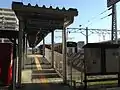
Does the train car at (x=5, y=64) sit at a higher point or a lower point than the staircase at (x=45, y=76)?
higher

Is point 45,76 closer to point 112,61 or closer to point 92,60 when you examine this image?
point 92,60

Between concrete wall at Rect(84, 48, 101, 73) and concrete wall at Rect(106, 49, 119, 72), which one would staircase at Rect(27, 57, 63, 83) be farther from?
concrete wall at Rect(106, 49, 119, 72)

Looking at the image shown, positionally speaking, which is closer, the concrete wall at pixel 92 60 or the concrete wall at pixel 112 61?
the concrete wall at pixel 92 60

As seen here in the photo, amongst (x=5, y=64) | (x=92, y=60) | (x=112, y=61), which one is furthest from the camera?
(x=112, y=61)

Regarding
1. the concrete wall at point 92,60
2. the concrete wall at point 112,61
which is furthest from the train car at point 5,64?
the concrete wall at point 112,61

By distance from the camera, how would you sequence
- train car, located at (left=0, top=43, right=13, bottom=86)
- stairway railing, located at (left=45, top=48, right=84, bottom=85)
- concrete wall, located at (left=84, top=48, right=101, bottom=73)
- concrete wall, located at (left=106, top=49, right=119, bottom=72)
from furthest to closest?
1. stairway railing, located at (left=45, top=48, right=84, bottom=85)
2. concrete wall, located at (left=106, top=49, right=119, bottom=72)
3. train car, located at (left=0, top=43, right=13, bottom=86)
4. concrete wall, located at (left=84, top=48, right=101, bottom=73)

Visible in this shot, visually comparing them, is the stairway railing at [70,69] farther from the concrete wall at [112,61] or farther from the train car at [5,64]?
the train car at [5,64]

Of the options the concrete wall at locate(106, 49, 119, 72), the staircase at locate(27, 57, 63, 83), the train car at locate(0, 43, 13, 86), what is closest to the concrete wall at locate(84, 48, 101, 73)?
the concrete wall at locate(106, 49, 119, 72)

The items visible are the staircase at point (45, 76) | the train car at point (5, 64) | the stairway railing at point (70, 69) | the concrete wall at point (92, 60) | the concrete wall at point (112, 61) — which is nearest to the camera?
the concrete wall at point (92, 60)

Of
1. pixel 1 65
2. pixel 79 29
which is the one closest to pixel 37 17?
pixel 1 65

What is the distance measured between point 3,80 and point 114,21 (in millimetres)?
17259

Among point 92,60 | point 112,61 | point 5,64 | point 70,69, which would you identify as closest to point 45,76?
point 70,69

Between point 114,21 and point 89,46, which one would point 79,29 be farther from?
point 89,46

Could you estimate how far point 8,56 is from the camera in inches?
466
